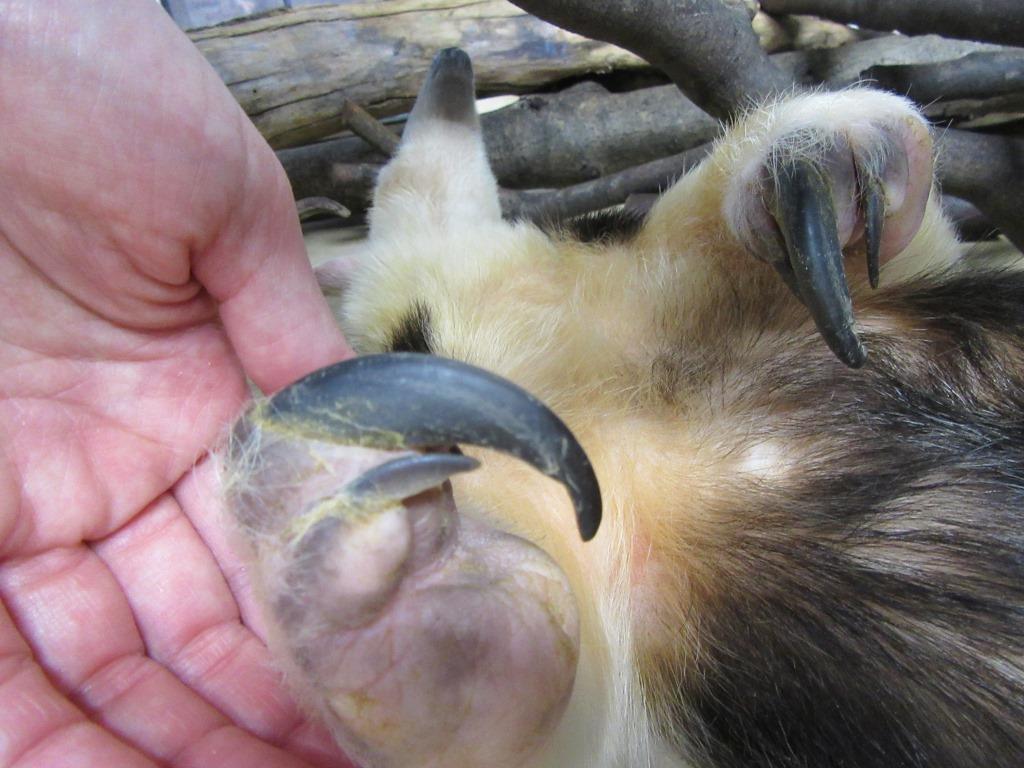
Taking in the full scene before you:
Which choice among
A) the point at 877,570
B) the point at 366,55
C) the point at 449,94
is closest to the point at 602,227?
the point at 449,94

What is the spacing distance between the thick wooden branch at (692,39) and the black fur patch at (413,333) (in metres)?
0.52

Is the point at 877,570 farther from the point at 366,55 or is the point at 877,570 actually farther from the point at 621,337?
the point at 366,55

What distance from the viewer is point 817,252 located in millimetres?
819

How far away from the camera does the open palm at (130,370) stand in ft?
2.78

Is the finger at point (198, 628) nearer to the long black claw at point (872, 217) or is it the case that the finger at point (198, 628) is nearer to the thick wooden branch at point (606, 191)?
the long black claw at point (872, 217)

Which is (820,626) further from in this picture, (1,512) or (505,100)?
(505,100)

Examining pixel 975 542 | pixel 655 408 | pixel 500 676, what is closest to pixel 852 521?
pixel 975 542

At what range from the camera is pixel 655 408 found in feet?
3.27

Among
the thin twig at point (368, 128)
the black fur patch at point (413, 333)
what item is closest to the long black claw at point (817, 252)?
the black fur patch at point (413, 333)

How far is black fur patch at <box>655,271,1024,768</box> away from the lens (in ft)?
2.36

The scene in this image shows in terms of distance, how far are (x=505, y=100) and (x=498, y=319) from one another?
2.41 metres

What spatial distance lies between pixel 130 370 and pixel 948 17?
167cm

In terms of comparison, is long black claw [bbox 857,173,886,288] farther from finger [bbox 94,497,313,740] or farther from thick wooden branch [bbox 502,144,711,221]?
thick wooden branch [bbox 502,144,711,221]

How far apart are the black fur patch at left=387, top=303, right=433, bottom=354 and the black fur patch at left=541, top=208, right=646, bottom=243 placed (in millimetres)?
289
